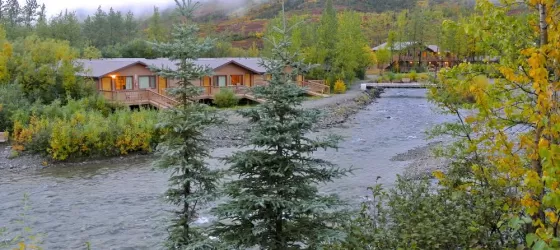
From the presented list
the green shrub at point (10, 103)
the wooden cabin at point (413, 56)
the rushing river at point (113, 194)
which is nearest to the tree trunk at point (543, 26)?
the rushing river at point (113, 194)

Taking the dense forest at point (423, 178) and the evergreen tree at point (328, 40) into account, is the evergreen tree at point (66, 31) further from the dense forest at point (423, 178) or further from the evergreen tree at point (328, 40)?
the dense forest at point (423, 178)

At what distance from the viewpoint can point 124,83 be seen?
40.6 m

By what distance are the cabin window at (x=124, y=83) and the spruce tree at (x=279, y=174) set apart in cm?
3467

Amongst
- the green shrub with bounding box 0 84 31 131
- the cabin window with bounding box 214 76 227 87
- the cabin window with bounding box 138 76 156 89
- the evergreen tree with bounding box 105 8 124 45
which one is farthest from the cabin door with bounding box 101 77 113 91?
the evergreen tree with bounding box 105 8 124 45

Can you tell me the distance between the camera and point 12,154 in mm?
24719

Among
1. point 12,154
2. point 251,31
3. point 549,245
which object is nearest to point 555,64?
point 549,245

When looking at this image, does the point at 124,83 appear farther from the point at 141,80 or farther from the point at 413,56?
the point at 413,56

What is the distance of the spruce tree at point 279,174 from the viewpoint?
745 centimetres

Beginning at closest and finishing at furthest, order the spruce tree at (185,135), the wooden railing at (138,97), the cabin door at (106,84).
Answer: the spruce tree at (185,135) → the wooden railing at (138,97) → the cabin door at (106,84)

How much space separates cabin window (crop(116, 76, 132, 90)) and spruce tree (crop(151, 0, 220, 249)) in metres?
33.6

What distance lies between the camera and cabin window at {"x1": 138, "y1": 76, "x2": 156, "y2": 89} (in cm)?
4162

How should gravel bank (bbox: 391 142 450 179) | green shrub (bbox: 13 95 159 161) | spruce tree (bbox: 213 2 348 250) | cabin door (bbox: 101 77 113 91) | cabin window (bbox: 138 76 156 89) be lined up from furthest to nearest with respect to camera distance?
cabin window (bbox: 138 76 156 89) → cabin door (bbox: 101 77 113 91) → green shrub (bbox: 13 95 159 161) → gravel bank (bbox: 391 142 450 179) → spruce tree (bbox: 213 2 348 250)

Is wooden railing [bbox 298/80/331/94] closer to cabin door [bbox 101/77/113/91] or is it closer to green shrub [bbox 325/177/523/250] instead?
cabin door [bbox 101/77/113/91]

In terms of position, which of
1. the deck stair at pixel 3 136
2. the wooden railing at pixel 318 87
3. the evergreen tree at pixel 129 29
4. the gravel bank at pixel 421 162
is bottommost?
the gravel bank at pixel 421 162
